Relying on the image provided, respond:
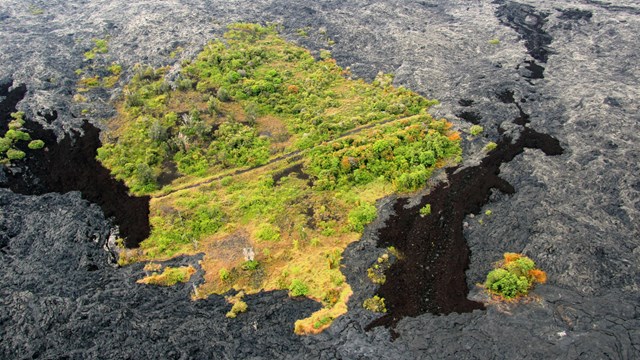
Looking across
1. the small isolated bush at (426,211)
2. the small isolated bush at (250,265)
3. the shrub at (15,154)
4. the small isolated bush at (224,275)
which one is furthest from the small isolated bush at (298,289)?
the shrub at (15,154)

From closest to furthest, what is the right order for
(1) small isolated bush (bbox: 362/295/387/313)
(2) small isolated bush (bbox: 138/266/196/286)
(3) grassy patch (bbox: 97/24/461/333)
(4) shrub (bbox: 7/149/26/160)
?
1. (1) small isolated bush (bbox: 362/295/387/313)
2. (2) small isolated bush (bbox: 138/266/196/286)
3. (3) grassy patch (bbox: 97/24/461/333)
4. (4) shrub (bbox: 7/149/26/160)

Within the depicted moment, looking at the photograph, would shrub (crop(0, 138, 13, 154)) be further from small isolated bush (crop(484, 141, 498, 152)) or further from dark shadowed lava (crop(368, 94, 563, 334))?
small isolated bush (crop(484, 141, 498, 152))

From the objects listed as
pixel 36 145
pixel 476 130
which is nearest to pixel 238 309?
pixel 476 130

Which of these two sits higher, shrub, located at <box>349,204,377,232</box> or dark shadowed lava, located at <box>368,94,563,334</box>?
dark shadowed lava, located at <box>368,94,563,334</box>

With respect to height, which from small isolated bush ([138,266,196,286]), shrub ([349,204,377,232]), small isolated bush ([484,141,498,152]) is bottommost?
small isolated bush ([138,266,196,286])

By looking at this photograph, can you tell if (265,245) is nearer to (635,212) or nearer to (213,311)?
(213,311)

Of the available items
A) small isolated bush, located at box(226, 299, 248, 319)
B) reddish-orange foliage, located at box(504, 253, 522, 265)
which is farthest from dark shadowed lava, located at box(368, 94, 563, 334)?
small isolated bush, located at box(226, 299, 248, 319)
